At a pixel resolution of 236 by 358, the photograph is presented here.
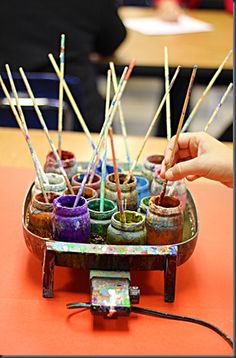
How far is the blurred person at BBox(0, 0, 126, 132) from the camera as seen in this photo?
2184 millimetres

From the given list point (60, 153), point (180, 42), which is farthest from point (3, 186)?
point (180, 42)

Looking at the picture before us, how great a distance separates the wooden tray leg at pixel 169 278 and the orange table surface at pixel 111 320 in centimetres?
2

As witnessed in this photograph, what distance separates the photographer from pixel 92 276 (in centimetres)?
101

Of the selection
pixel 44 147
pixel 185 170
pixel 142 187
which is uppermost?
pixel 185 170

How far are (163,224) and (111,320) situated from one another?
184mm

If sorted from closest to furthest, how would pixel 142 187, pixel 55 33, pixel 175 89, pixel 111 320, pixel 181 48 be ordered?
pixel 111 320
pixel 142 187
pixel 55 33
pixel 181 48
pixel 175 89

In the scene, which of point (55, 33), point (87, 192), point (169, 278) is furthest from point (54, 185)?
point (55, 33)

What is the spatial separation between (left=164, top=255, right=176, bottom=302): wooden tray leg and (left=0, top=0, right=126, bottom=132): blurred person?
120 centimetres

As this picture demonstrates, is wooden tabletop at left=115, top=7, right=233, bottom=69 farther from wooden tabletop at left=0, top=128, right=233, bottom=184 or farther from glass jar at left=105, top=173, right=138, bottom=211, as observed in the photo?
glass jar at left=105, top=173, right=138, bottom=211

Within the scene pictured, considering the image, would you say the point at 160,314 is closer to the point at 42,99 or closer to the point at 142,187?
the point at 142,187

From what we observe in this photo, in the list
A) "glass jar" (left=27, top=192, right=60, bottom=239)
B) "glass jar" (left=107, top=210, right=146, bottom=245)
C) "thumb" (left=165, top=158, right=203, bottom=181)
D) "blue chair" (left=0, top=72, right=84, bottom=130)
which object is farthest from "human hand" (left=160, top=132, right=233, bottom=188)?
"blue chair" (left=0, top=72, right=84, bottom=130)

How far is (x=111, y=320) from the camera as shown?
100cm

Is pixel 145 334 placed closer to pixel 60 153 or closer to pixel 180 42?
pixel 60 153

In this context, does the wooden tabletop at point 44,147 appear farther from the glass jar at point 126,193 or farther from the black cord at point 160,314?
the black cord at point 160,314
